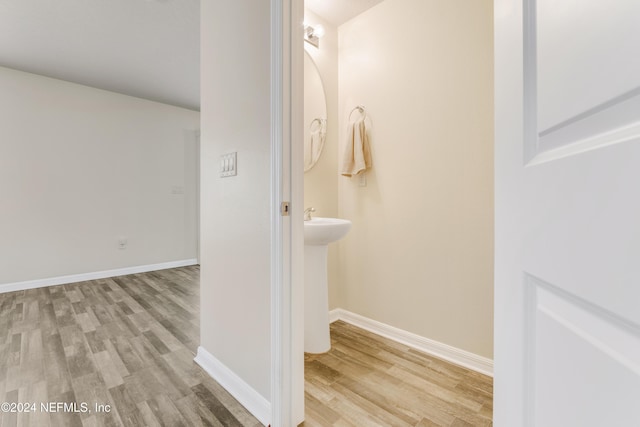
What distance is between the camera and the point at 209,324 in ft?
5.23

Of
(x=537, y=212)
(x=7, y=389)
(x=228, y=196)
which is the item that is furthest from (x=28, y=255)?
(x=537, y=212)

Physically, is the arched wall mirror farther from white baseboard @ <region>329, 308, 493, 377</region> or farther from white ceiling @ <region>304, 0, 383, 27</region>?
white baseboard @ <region>329, 308, 493, 377</region>

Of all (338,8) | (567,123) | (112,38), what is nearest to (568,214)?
(567,123)

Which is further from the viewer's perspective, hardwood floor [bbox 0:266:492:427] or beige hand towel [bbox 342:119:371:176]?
beige hand towel [bbox 342:119:371:176]

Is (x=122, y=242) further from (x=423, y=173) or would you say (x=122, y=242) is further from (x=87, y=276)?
(x=423, y=173)

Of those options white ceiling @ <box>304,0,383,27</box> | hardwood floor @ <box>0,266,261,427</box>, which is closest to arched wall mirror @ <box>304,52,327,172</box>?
white ceiling @ <box>304,0,383,27</box>

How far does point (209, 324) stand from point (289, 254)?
33.0 inches

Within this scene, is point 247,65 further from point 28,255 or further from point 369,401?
point 28,255

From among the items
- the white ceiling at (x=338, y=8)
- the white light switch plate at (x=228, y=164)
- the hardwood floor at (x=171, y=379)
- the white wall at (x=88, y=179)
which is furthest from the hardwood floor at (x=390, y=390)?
the white wall at (x=88, y=179)

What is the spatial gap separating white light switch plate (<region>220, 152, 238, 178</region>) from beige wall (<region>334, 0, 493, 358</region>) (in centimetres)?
107

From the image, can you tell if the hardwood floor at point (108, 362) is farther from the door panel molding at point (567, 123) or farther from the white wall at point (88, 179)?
the door panel molding at point (567, 123)

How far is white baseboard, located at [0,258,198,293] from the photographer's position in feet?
9.79

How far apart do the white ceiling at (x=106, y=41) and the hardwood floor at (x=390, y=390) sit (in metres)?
2.74

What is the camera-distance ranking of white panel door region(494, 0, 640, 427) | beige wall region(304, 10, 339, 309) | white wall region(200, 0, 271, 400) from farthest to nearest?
beige wall region(304, 10, 339, 309) < white wall region(200, 0, 271, 400) < white panel door region(494, 0, 640, 427)
